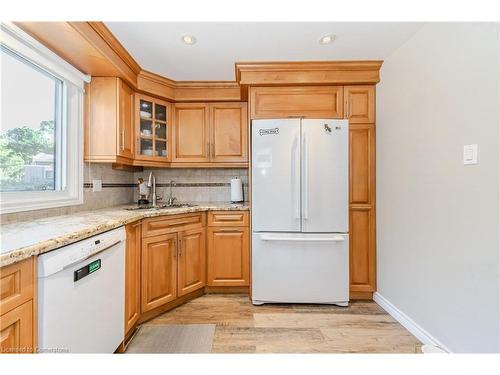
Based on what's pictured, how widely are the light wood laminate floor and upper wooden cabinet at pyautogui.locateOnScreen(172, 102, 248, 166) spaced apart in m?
1.53

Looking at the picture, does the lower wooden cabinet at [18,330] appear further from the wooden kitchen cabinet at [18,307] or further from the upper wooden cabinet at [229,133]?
the upper wooden cabinet at [229,133]

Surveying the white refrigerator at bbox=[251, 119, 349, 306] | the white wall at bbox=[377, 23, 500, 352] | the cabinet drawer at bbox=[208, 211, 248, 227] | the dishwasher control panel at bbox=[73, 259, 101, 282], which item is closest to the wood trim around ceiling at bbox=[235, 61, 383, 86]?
the white wall at bbox=[377, 23, 500, 352]

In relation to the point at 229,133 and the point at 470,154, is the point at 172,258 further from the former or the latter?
the point at 470,154

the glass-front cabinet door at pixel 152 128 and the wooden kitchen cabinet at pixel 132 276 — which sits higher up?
the glass-front cabinet door at pixel 152 128

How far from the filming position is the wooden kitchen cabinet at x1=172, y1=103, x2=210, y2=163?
266 centimetres

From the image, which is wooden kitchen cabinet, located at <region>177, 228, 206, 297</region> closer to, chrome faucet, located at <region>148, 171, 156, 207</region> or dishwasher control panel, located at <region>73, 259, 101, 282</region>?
chrome faucet, located at <region>148, 171, 156, 207</region>

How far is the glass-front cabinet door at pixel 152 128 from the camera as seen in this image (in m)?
2.41

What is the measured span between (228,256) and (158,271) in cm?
69

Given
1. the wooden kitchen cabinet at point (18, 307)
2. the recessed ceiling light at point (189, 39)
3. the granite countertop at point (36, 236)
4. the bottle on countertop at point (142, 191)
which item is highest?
the recessed ceiling light at point (189, 39)

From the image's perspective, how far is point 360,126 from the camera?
7.44ft

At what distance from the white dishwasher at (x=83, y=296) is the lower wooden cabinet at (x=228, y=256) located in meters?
0.96

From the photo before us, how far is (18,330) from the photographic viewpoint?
835mm

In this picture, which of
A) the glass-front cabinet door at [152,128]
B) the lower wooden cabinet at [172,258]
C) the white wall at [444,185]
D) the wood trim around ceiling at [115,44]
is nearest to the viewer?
the white wall at [444,185]

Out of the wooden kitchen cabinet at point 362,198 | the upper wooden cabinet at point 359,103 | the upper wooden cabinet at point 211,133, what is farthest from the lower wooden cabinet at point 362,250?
the upper wooden cabinet at point 211,133
